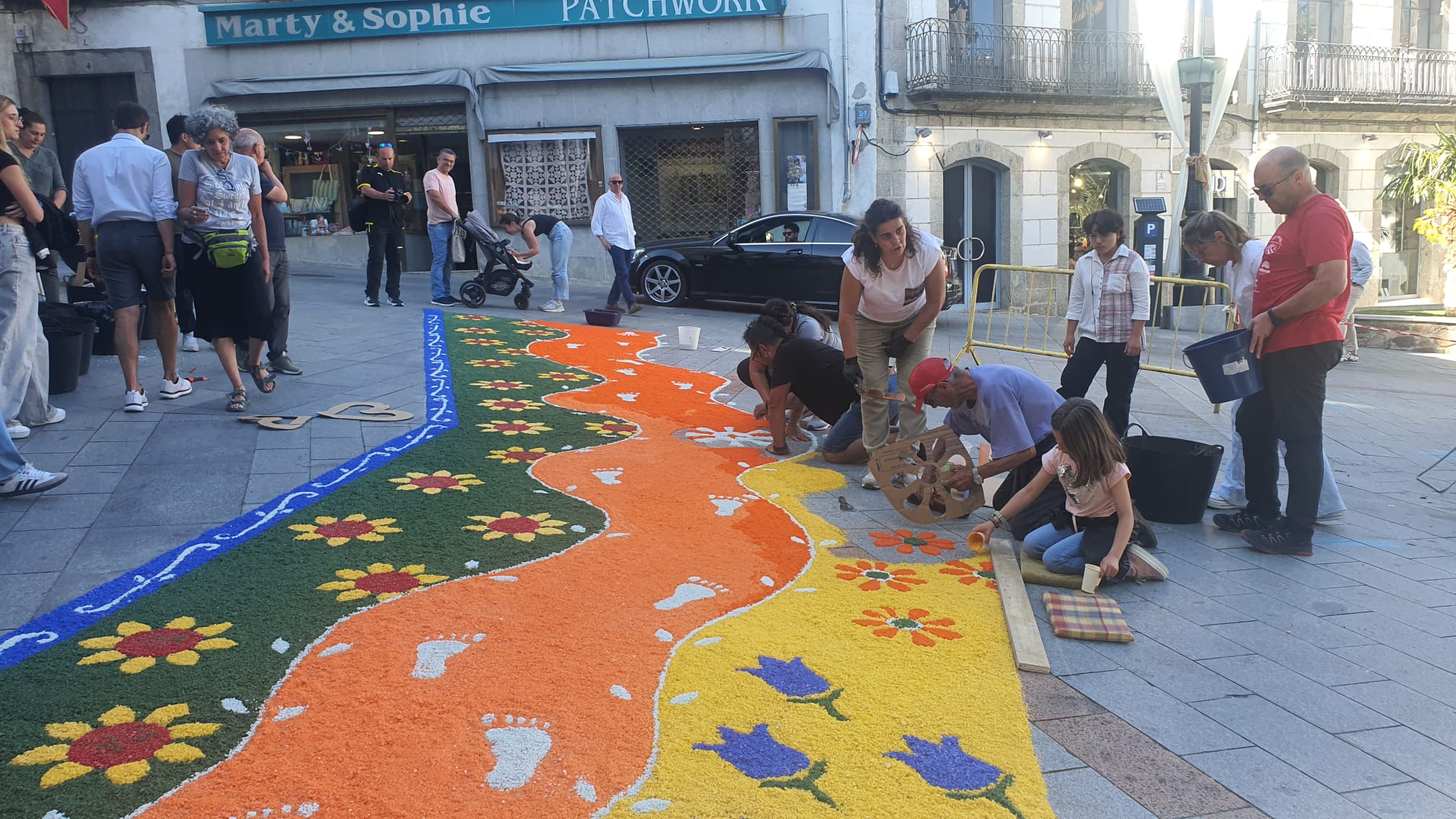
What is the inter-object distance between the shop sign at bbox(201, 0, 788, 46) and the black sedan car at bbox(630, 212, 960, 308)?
4.47 metres

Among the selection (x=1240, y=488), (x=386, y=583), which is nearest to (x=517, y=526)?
(x=386, y=583)

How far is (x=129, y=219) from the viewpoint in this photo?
5949 mm

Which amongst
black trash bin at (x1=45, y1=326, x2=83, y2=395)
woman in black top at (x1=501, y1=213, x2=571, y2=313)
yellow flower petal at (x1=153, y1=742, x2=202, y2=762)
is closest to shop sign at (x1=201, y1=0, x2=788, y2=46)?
woman in black top at (x1=501, y1=213, x2=571, y2=313)

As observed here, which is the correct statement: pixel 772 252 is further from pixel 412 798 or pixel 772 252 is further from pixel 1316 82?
pixel 1316 82

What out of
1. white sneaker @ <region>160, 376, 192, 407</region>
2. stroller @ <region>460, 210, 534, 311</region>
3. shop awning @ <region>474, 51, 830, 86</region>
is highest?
shop awning @ <region>474, 51, 830, 86</region>

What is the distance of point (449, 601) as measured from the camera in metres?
3.69

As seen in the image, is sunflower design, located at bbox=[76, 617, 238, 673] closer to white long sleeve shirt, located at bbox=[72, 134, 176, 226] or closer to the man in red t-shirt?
white long sleeve shirt, located at bbox=[72, 134, 176, 226]

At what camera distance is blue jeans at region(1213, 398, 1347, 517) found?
17.2 feet

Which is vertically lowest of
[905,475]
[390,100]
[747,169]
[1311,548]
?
[1311,548]

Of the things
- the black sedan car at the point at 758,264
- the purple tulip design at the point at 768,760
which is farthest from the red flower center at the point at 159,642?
the black sedan car at the point at 758,264

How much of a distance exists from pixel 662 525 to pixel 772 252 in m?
8.61

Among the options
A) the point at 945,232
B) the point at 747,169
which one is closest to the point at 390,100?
the point at 747,169

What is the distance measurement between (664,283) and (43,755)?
36.6 feet

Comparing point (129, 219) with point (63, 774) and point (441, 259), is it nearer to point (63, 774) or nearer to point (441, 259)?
point (63, 774)
